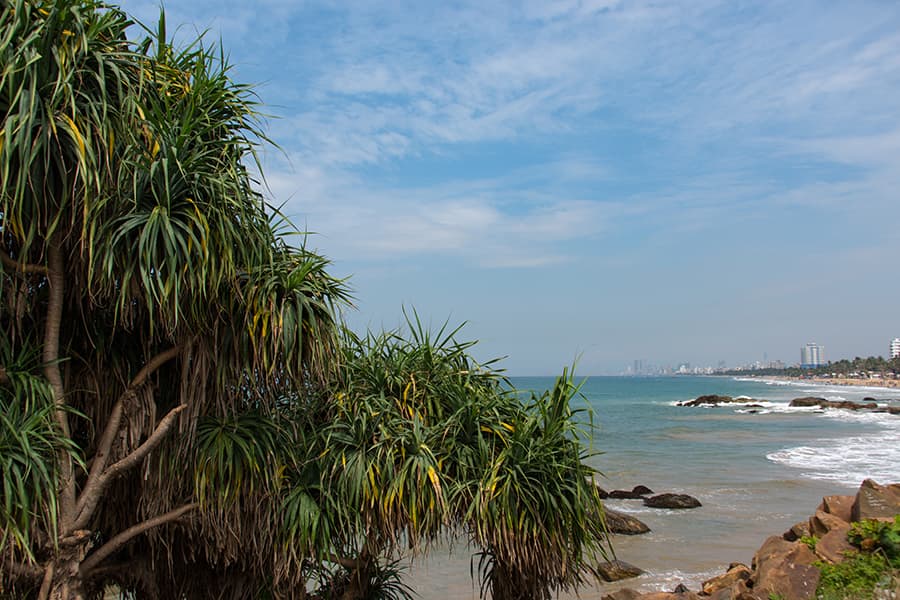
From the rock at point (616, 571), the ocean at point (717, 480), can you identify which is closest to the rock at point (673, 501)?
the ocean at point (717, 480)

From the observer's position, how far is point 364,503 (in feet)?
17.3

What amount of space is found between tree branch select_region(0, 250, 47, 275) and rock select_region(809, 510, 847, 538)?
296 inches

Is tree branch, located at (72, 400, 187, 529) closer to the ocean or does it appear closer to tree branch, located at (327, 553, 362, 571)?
tree branch, located at (327, 553, 362, 571)

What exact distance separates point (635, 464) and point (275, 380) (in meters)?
22.0

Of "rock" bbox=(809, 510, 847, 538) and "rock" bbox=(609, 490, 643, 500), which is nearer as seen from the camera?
"rock" bbox=(809, 510, 847, 538)

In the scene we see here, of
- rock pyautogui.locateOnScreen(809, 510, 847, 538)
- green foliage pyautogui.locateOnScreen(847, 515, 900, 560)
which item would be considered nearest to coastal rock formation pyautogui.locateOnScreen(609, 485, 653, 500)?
rock pyautogui.locateOnScreen(809, 510, 847, 538)

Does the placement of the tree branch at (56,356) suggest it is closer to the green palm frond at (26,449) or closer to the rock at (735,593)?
the green palm frond at (26,449)

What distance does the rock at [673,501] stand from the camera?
52.6ft

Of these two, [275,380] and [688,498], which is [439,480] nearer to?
[275,380]

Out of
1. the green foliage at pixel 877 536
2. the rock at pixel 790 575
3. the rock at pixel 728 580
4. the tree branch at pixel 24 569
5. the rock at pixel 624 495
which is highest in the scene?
the tree branch at pixel 24 569

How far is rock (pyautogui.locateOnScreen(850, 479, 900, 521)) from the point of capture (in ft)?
23.4

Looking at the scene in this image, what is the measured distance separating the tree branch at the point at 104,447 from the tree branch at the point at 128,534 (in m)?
0.32

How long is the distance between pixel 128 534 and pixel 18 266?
1948 mm

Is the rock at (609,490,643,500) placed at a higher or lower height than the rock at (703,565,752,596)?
lower
